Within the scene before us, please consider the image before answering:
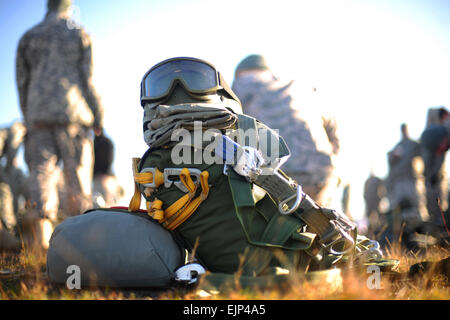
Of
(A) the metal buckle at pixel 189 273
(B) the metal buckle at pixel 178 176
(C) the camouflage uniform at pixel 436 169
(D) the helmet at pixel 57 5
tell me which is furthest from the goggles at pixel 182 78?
(C) the camouflage uniform at pixel 436 169

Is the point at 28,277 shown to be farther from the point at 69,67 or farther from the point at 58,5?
the point at 58,5

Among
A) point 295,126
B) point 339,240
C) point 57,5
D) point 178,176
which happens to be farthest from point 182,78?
point 57,5

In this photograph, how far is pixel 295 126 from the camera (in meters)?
4.18

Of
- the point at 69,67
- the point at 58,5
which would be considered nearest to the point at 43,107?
the point at 69,67

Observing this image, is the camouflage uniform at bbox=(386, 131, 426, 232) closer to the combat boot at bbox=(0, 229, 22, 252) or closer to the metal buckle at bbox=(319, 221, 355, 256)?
the metal buckle at bbox=(319, 221, 355, 256)

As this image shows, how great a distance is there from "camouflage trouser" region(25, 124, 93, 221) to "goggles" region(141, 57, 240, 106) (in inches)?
125

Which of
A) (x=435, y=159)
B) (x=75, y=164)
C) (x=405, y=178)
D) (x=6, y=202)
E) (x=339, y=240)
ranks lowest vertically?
(x=6, y=202)

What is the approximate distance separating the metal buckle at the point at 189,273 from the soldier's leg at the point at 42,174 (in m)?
3.50

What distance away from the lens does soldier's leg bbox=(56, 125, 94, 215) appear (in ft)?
17.2

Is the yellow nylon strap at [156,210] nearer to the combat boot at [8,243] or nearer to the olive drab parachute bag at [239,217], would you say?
the olive drab parachute bag at [239,217]

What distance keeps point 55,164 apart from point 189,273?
13.1 feet

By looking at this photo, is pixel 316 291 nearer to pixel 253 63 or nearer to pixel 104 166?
pixel 253 63

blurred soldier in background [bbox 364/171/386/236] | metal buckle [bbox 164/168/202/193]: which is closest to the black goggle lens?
metal buckle [bbox 164/168/202/193]
